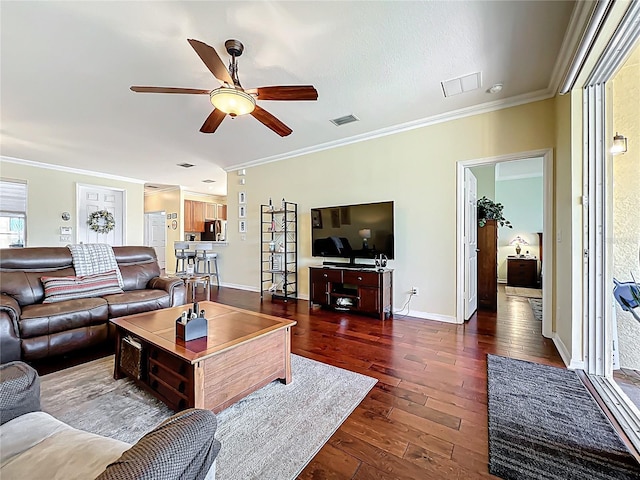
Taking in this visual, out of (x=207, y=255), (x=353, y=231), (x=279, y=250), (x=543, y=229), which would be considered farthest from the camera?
(x=207, y=255)

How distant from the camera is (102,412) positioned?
66.2 inches

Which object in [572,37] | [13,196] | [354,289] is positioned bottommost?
[354,289]

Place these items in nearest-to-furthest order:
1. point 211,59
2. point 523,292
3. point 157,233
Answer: point 211,59 → point 523,292 → point 157,233

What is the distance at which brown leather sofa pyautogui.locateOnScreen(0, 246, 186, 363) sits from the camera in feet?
7.05

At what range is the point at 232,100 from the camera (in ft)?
6.93

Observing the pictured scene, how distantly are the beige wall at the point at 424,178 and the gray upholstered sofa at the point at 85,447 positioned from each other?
3.42 m

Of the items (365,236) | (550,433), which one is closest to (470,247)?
(365,236)

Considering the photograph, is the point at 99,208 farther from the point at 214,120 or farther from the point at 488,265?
the point at 488,265

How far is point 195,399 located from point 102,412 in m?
0.70

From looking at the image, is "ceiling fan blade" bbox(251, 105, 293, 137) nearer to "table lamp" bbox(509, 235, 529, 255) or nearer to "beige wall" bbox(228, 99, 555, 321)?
"beige wall" bbox(228, 99, 555, 321)

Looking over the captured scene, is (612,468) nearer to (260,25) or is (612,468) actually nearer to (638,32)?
(638,32)

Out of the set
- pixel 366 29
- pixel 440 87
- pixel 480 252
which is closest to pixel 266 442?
pixel 366 29

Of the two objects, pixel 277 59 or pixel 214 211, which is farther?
pixel 214 211

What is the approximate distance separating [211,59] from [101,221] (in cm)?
656
